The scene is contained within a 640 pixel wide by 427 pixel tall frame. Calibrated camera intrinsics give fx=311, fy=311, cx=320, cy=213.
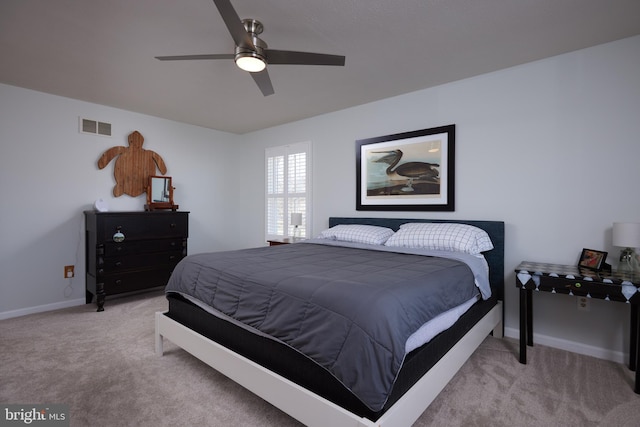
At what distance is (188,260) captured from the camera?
2373 millimetres

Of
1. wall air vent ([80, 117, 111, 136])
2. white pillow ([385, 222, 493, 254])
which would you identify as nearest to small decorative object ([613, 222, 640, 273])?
white pillow ([385, 222, 493, 254])

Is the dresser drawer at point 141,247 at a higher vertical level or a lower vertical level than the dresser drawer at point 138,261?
higher

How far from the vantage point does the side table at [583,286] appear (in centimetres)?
197

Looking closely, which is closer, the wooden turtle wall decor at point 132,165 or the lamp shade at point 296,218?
the wooden turtle wall decor at point 132,165

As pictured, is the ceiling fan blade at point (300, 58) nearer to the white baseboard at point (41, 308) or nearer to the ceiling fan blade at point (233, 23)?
the ceiling fan blade at point (233, 23)

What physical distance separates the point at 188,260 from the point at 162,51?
1710 mm

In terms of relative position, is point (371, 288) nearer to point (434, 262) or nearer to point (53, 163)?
point (434, 262)

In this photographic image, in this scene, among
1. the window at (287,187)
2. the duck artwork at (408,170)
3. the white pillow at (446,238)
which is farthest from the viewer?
the window at (287,187)

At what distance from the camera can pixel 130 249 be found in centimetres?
370

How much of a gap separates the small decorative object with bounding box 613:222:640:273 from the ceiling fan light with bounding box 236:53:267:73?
2.72 m

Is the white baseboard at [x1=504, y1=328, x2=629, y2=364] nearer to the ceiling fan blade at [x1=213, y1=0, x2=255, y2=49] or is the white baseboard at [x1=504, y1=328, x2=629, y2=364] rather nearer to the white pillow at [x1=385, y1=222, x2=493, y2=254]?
the white pillow at [x1=385, y1=222, x2=493, y2=254]

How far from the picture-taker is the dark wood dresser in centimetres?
347

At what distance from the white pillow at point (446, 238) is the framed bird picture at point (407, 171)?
0.43m

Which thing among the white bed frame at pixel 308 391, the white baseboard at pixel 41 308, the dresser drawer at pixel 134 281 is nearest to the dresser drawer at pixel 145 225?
the dresser drawer at pixel 134 281
